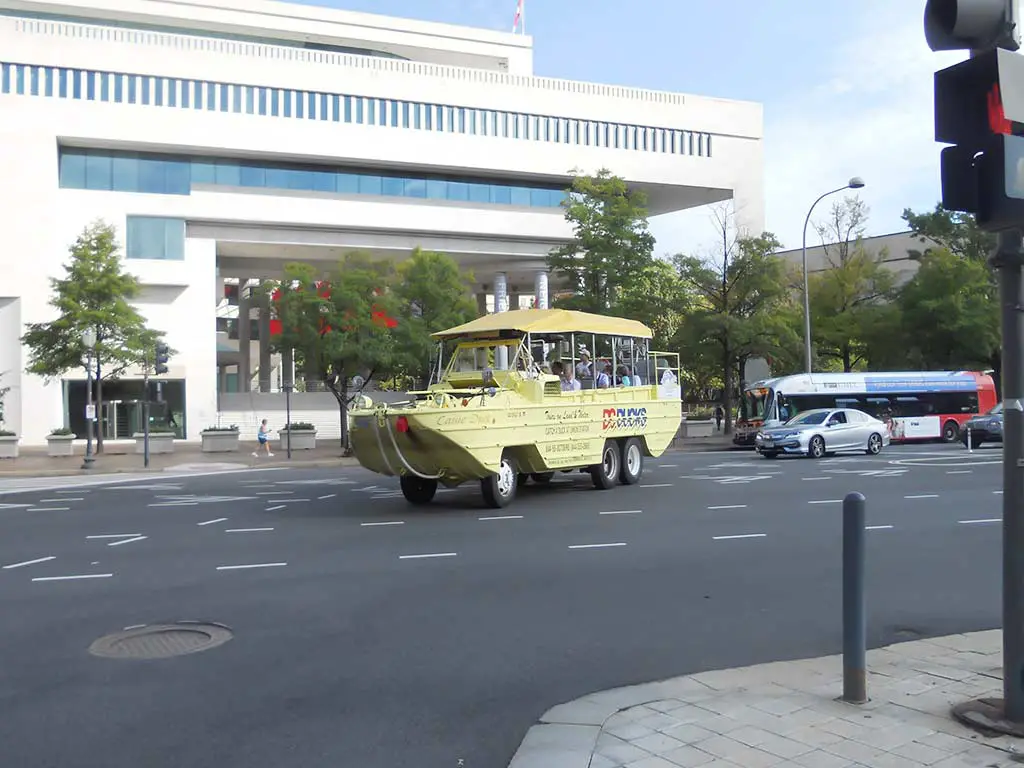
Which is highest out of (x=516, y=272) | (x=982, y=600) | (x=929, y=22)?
(x=516, y=272)

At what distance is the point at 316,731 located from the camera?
5.16 m

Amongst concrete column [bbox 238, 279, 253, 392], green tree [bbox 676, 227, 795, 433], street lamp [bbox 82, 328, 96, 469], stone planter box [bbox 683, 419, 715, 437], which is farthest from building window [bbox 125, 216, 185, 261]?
stone planter box [bbox 683, 419, 715, 437]

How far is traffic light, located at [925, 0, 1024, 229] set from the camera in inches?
181

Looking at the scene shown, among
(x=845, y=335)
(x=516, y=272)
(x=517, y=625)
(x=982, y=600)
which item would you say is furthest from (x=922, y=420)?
(x=517, y=625)

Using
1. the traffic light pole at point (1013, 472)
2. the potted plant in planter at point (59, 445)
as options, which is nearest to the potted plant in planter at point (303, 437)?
the potted plant in planter at point (59, 445)

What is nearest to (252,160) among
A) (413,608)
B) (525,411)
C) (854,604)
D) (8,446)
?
(8,446)

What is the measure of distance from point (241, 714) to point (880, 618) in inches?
198

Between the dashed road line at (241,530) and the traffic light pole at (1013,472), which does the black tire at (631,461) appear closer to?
the dashed road line at (241,530)

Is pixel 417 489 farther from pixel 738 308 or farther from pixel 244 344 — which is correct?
pixel 244 344

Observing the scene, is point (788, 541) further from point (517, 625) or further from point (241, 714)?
point (241, 714)

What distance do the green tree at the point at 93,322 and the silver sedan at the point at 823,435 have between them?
2219 centimetres

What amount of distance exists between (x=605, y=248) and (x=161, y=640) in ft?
112

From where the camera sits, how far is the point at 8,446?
3366 centimetres

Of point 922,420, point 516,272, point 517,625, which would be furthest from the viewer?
point 516,272
